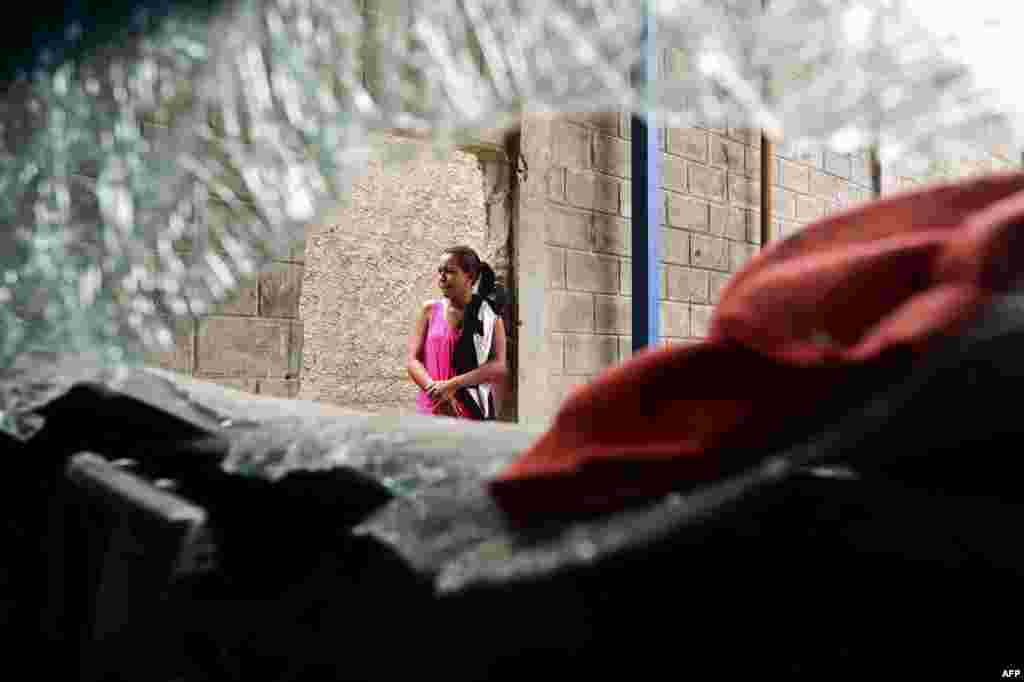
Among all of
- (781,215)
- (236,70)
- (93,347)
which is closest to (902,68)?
(236,70)

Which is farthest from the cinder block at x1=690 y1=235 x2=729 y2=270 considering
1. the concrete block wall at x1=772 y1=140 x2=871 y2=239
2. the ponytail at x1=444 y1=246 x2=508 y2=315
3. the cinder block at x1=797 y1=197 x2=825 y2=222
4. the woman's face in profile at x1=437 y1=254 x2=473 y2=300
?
the woman's face in profile at x1=437 y1=254 x2=473 y2=300

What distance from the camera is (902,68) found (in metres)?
0.63

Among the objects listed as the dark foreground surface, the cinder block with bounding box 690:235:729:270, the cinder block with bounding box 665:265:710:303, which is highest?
the cinder block with bounding box 690:235:729:270

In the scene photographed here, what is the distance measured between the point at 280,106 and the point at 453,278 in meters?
2.22

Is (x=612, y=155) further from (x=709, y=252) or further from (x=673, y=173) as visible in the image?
(x=709, y=252)

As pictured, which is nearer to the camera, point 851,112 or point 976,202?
point 976,202

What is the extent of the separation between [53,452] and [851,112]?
750 mm

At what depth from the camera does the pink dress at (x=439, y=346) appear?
3164mm

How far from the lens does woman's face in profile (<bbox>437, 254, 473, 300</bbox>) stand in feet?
10.1

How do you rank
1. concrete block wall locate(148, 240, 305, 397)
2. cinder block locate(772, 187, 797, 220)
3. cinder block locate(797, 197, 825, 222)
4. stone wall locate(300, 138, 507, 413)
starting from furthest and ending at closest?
cinder block locate(797, 197, 825, 222)
cinder block locate(772, 187, 797, 220)
stone wall locate(300, 138, 507, 413)
concrete block wall locate(148, 240, 305, 397)

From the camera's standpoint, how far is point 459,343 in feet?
10.4

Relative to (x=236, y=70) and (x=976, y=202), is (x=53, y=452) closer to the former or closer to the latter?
(x=236, y=70)

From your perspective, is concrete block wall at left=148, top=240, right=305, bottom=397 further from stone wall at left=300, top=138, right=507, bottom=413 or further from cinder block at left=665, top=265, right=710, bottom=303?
cinder block at left=665, top=265, right=710, bottom=303

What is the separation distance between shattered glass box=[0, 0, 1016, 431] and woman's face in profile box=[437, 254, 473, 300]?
2130mm
